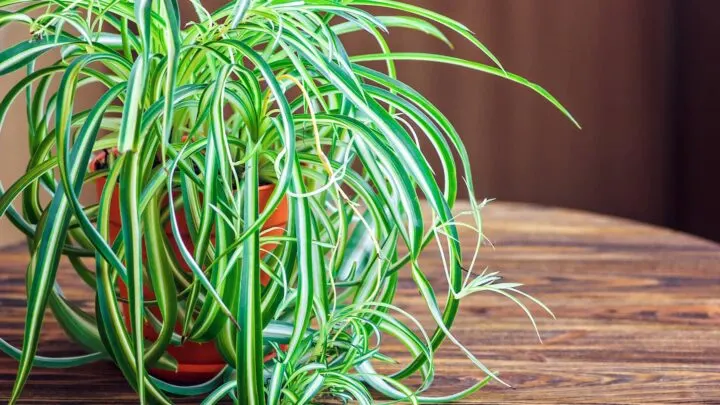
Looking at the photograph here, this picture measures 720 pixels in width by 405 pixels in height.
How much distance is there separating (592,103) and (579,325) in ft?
6.56

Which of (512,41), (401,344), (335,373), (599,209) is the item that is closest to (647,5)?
(512,41)

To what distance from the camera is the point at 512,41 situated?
271 cm

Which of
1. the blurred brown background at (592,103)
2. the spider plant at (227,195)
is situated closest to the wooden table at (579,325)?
the spider plant at (227,195)

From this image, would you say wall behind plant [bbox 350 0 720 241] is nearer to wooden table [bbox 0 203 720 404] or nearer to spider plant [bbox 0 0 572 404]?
wooden table [bbox 0 203 720 404]

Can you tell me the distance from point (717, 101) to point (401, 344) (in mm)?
2076

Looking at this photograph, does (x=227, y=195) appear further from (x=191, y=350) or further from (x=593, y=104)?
(x=593, y=104)

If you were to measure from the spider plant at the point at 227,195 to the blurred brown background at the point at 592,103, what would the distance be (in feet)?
6.72

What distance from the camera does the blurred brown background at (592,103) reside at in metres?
2.68

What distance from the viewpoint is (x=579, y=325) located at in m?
0.87

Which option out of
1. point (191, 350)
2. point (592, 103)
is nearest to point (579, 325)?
point (191, 350)

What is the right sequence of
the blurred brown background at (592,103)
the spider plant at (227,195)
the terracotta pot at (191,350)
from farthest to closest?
the blurred brown background at (592,103), the terracotta pot at (191,350), the spider plant at (227,195)

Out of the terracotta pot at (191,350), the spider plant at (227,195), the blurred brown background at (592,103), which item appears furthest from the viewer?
the blurred brown background at (592,103)

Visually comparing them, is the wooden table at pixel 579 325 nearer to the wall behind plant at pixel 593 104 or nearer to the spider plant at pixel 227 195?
the spider plant at pixel 227 195

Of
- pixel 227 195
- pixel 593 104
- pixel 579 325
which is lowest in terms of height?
pixel 593 104
